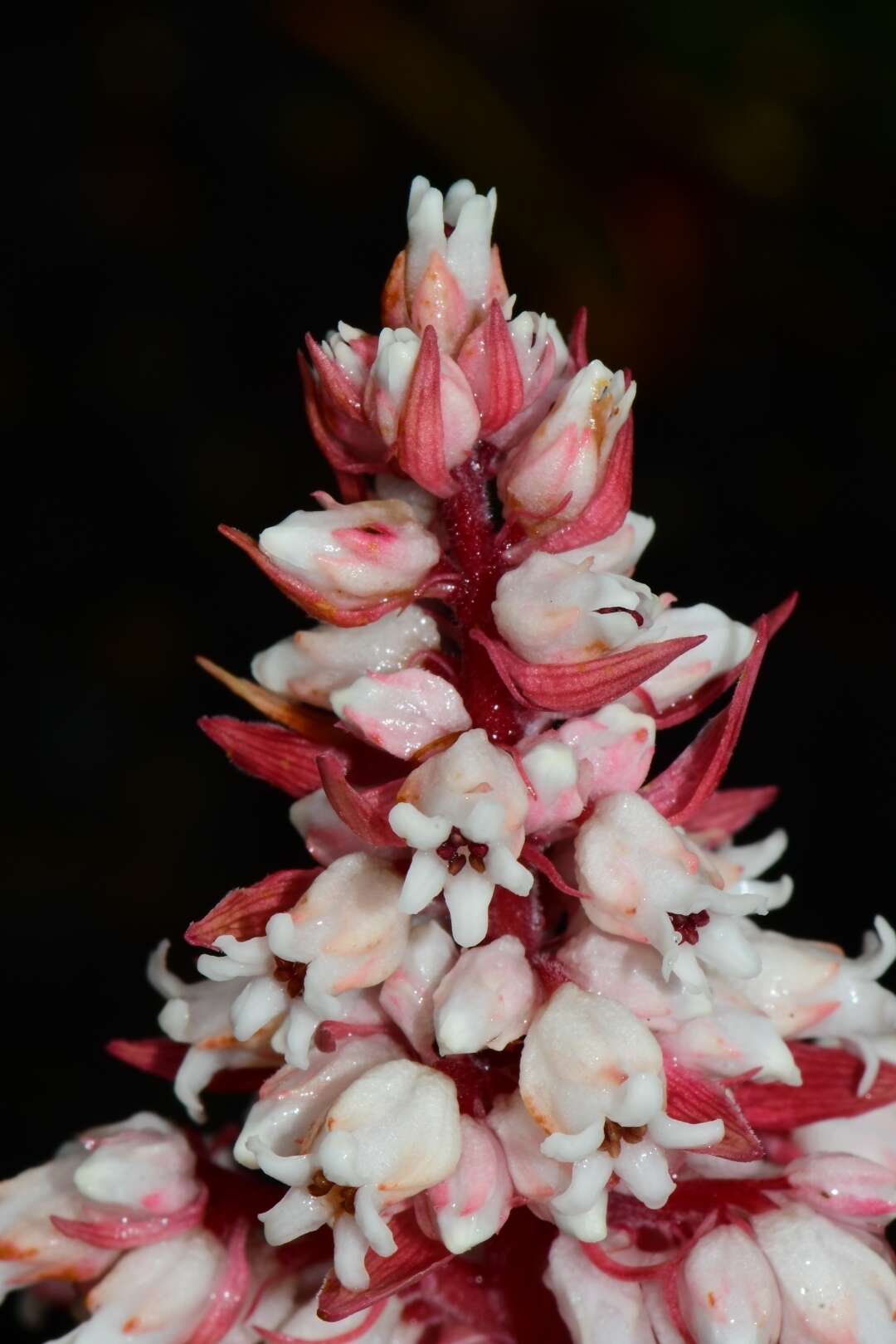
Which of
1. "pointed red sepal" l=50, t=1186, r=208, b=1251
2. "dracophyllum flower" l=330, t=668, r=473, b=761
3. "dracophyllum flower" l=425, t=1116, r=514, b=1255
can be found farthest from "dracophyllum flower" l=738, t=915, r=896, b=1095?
"pointed red sepal" l=50, t=1186, r=208, b=1251

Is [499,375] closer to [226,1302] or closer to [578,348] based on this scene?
[578,348]

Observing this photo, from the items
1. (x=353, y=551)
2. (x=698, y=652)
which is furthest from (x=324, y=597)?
(x=698, y=652)

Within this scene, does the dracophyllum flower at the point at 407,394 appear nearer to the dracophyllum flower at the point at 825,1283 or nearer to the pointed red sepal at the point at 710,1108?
the pointed red sepal at the point at 710,1108

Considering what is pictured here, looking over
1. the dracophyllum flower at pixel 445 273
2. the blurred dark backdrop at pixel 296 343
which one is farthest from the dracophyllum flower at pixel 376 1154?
the blurred dark backdrop at pixel 296 343

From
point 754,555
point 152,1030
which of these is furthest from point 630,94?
point 152,1030

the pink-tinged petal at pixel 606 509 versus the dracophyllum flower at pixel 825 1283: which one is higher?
the pink-tinged petal at pixel 606 509

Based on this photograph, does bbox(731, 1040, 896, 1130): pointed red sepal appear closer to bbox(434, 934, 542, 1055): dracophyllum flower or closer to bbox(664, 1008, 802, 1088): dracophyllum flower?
bbox(664, 1008, 802, 1088): dracophyllum flower
